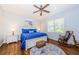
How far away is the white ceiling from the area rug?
0.57m

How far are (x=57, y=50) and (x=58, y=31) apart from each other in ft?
1.16

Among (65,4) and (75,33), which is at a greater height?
(65,4)

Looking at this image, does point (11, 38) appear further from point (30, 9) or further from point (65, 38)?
point (65, 38)

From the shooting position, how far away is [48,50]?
62.0 inches

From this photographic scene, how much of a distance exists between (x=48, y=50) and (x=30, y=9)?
0.83 metres

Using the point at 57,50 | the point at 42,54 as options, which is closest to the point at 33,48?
the point at 42,54

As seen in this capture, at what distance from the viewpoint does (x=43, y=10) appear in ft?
5.09

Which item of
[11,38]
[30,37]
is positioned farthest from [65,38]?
[11,38]

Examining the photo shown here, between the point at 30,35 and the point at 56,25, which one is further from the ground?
the point at 56,25

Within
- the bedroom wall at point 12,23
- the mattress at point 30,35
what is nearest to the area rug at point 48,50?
the mattress at point 30,35

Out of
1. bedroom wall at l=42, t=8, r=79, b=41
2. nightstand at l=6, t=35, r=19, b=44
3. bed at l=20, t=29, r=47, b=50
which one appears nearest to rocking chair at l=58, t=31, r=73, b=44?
bedroom wall at l=42, t=8, r=79, b=41

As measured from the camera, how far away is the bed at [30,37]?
153 cm

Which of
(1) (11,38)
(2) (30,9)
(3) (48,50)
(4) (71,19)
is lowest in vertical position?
(3) (48,50)

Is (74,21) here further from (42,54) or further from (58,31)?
(42,54)
